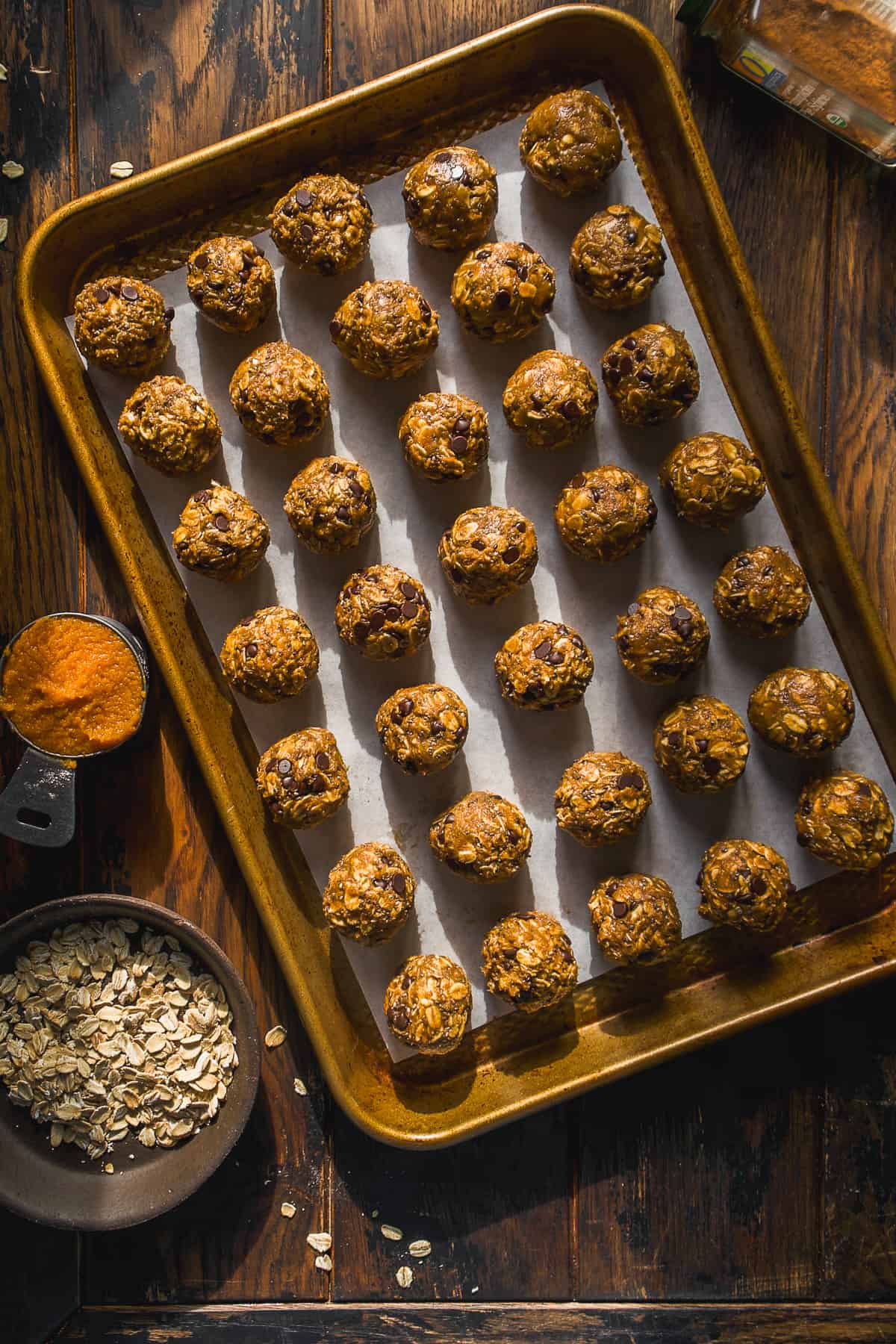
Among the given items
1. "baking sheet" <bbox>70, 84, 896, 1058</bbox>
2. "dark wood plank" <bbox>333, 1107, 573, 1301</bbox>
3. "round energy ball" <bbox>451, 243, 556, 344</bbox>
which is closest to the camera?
"round energy ball" <bbox>451, 243, 556, 344</bbox>

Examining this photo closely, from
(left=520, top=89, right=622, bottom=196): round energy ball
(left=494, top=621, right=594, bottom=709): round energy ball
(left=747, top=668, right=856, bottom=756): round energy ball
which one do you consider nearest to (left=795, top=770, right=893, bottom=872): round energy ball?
(left=747, top=668, right=856, bottom=756): round energy ball

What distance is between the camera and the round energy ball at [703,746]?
6.64 feet

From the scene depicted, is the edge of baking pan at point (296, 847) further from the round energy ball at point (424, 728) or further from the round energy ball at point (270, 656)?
the round energy ball at point (424, 728)

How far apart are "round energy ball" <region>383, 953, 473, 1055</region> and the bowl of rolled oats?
40 centimetres

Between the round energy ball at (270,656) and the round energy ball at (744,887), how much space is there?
960mm

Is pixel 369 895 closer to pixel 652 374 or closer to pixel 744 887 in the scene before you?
pixel 744 887

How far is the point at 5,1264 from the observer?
2.16 metres

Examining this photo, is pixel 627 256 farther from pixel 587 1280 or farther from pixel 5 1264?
pixel 5 1264

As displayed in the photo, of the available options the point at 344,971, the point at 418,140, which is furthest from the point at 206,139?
the point at 344,971

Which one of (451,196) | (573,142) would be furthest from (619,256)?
A: (451,196)

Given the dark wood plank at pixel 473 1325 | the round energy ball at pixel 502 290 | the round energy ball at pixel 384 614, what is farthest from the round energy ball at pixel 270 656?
the dark wood plank at pixel 473 1325

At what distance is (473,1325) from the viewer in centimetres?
225

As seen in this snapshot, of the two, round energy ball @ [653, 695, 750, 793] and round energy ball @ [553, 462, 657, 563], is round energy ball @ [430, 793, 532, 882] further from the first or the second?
round energy ball @ [553, 462, 657, 563]

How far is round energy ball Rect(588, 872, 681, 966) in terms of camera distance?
2021 millimetres
